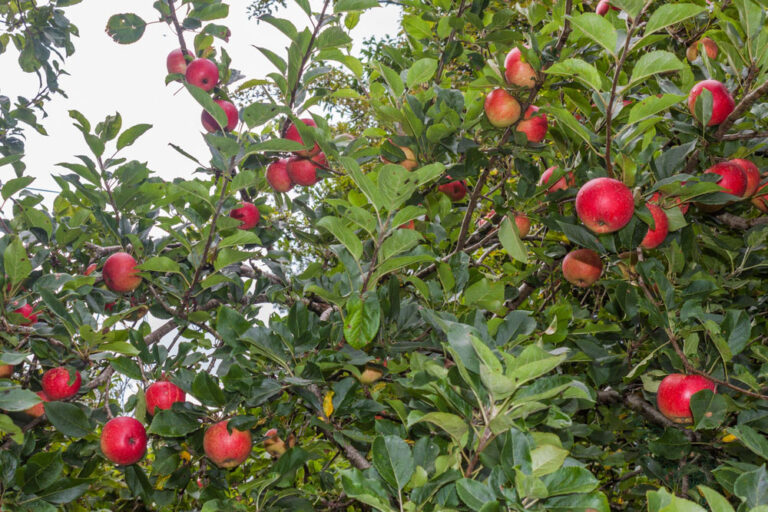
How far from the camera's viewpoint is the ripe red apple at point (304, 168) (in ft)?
6.95

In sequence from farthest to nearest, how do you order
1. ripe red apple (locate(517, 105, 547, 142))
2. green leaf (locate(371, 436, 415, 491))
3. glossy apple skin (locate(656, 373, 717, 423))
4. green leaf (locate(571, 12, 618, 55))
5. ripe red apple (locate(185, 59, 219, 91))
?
ripe red apple (locate(185, 59, 219, 91)) < ripe red apple (locate(517, 105, 547, 142)) < glossy apple skin (locate(656, 373, 717, 423)) < green leaf (locate(571, 12, 618, 55)) < green leaf (locate(371, 436, 415, 491))

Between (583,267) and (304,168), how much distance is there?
42.8 inches

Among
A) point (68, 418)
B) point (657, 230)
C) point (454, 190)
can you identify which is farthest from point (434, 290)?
point (68, 418)

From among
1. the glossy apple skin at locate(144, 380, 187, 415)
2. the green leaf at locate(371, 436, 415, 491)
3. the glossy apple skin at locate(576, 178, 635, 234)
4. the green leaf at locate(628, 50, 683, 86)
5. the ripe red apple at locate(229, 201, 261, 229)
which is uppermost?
the green leaf at locate(628, 50, 683, 86)

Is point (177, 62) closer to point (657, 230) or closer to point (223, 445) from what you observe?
point (223, 445)

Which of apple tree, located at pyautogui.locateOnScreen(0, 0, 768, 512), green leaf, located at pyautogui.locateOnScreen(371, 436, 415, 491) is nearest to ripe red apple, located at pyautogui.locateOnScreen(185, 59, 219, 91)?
apple tree, located at pyautogui.locateOnScreen(0, 0, 768, 512)

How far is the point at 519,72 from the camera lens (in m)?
1.60

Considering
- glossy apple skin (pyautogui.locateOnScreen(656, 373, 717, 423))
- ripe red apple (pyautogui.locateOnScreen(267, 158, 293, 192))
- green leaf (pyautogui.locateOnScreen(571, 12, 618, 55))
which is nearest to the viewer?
green leaf (pyautogui.locateOnScreen(571, 12, 618, 55))

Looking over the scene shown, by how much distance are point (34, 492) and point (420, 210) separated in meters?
1.35

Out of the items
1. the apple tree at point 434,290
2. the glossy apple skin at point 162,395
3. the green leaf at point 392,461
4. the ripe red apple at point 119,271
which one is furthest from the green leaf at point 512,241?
the ripe red apple at point 119,271

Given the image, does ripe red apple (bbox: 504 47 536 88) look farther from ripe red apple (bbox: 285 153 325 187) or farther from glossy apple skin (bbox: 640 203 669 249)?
ripe red apple (bbox: 285 153 325 187)

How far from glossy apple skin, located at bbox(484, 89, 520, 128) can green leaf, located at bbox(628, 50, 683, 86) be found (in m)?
0.47

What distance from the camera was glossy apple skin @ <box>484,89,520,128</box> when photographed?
1.64 m

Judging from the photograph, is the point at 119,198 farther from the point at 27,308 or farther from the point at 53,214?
the point at 53,214
